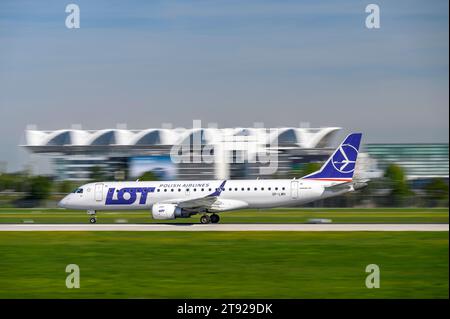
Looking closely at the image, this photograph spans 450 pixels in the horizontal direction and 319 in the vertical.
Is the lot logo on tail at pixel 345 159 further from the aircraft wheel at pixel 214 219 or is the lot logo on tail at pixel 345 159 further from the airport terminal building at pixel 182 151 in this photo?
the airport terminal building at pixel 182 151

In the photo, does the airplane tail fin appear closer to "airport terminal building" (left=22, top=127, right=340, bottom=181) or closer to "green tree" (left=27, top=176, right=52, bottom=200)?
"green tree" (left=27, top=176, right=52, bottom=200)

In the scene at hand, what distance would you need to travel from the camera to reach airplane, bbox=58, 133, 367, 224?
130 feet

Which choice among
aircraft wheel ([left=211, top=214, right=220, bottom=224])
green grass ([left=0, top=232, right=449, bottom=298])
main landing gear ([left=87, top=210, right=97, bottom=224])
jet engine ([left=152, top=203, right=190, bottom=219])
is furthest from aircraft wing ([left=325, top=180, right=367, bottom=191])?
main landing gear ([left=87, top=210, right=97, bottom=224])

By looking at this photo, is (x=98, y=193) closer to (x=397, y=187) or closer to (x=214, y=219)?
(x=214, y=219)

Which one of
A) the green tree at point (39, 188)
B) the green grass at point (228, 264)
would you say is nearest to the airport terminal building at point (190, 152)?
the green tree at point (39, 188)

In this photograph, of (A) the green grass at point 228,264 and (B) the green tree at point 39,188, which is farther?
(B) the green tree at point 39,188

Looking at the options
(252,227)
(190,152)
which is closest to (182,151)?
(190,152)

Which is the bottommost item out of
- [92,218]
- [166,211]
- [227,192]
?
[92,218]

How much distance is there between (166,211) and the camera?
38.8m

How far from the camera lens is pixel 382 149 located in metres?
186

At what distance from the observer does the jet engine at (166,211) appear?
127ft

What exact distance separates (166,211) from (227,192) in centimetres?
425
